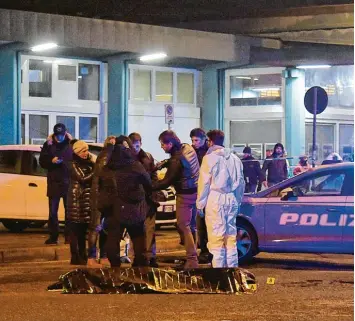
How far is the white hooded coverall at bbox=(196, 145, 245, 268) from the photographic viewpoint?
11.3 metres

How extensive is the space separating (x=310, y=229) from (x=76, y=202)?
3320mm

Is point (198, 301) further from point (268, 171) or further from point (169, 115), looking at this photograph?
point (169, 115)

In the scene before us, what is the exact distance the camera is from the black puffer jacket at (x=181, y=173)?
1246cm

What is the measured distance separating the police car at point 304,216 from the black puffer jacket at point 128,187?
292 cm

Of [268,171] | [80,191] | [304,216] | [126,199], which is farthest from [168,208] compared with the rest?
[126,199]

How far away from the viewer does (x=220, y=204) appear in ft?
37.1

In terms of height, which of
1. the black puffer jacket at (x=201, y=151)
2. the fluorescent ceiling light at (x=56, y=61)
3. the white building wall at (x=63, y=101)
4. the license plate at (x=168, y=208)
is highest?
the fluorescent ceiling light at (x=56, y=61)

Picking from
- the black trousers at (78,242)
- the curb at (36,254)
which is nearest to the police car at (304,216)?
the curb at (36,254)

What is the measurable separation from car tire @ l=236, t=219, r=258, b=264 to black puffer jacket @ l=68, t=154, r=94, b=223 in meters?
2.38

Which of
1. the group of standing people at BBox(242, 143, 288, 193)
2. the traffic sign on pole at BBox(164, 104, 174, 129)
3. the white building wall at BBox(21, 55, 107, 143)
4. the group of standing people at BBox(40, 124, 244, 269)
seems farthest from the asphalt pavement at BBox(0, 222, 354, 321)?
the white building wall at BBox(21, 55, 107, 143)

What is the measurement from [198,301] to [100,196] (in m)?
2.08

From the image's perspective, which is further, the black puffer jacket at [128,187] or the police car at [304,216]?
the police car at [304,216]

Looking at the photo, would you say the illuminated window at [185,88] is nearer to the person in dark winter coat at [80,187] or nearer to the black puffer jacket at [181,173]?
the person in dark winter coat at [80,187]

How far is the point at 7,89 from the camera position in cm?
2484
